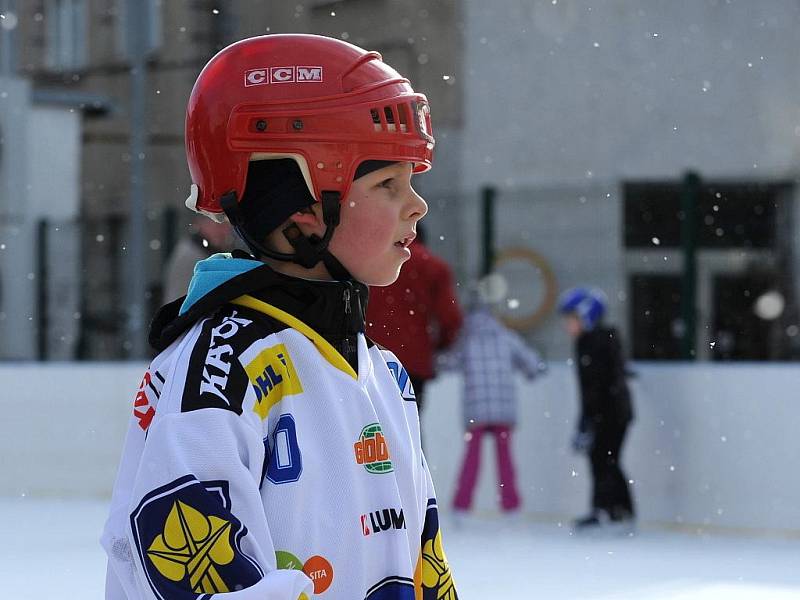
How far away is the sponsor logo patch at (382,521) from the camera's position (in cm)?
146

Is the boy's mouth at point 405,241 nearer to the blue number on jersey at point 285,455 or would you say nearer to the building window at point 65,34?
the blue number on jersey at point 285,455

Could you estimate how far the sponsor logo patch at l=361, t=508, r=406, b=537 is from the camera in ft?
4.77

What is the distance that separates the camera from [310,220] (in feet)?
5.07

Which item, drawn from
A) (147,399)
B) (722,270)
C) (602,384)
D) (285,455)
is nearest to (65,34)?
(722,270)

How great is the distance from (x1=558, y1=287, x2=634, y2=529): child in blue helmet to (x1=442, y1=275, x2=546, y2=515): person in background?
35cm

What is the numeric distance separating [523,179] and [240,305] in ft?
43.3

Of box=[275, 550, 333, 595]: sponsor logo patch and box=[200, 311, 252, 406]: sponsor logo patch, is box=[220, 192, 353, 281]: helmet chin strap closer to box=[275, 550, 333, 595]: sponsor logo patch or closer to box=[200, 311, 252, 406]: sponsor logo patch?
box=[200, 311, 252, 406]: sponsor logo patch

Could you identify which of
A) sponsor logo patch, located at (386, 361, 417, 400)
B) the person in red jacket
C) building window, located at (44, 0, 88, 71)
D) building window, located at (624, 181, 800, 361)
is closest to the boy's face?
sponsor logo patch, located at (386, 361, 417, 400)

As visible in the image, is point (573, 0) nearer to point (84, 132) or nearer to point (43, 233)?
point (84, 132)

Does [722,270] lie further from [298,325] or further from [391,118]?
[298,325]

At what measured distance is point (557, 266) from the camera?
35.2 ft

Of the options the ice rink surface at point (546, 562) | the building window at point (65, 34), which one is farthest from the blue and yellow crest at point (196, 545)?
the building window at point (65, 34)

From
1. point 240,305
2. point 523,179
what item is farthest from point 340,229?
point 523,179

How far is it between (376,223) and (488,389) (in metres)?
5.57
